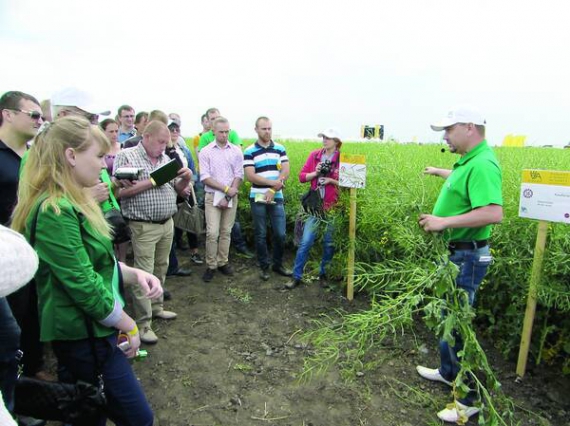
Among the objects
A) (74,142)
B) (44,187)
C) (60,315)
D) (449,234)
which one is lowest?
(60,315)

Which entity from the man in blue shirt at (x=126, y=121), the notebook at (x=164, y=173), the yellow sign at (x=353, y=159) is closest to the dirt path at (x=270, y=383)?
the notebook at (x=164, y=173)

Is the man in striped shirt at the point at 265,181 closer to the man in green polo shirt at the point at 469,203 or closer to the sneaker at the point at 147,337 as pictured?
the sneaker at the point at 147,337

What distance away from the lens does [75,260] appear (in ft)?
5.91

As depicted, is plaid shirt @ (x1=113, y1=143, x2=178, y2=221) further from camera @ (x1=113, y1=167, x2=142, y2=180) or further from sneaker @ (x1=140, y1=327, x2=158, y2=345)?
sneaker @ (x1=140, y1=327, x2=158, y2=345)

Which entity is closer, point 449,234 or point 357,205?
point 449,234

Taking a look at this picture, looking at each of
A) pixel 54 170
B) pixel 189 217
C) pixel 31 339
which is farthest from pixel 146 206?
pixel 54 170

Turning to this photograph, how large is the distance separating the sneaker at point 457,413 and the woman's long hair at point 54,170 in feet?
8.93

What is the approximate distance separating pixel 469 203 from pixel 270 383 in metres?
2.21

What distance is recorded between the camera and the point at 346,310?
4.83m

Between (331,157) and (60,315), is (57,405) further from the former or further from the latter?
(331,157)

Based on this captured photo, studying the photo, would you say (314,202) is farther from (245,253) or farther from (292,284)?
(245,253)

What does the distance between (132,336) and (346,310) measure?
10.4 feet

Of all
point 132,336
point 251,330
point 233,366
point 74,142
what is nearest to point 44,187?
point 74,142

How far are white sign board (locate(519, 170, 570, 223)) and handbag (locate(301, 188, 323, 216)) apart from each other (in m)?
2.50
